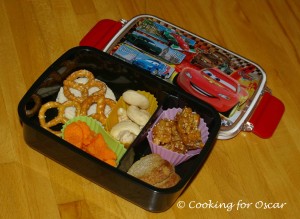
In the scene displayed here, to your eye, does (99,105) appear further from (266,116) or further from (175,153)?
(266,116)

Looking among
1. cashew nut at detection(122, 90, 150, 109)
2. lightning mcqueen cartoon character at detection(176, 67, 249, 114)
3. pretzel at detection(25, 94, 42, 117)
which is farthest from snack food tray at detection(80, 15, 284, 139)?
pretzel at detection(25, 94, 42, 117)

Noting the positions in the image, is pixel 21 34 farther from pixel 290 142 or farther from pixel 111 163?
pixel 290 142

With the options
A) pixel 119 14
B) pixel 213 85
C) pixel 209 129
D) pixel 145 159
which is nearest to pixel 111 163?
pixel 145 159

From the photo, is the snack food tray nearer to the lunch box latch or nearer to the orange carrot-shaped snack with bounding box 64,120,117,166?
the lunch box latch

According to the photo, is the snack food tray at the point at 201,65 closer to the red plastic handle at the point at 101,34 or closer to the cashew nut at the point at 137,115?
the red plastic handle at the point at 101,34

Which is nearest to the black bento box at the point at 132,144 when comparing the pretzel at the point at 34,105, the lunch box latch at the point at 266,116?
the pretzel at the point at 34,105

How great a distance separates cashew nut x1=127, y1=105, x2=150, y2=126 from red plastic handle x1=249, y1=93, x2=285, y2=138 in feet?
0.71

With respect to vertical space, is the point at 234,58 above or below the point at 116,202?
above

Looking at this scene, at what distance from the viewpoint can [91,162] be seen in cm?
73

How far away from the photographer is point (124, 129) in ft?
2.74

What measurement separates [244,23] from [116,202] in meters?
0.54

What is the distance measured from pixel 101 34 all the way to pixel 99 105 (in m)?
0.20

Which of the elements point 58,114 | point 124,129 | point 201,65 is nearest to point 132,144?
point 124,129

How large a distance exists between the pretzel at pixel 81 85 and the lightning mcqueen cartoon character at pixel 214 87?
163 millimetres
